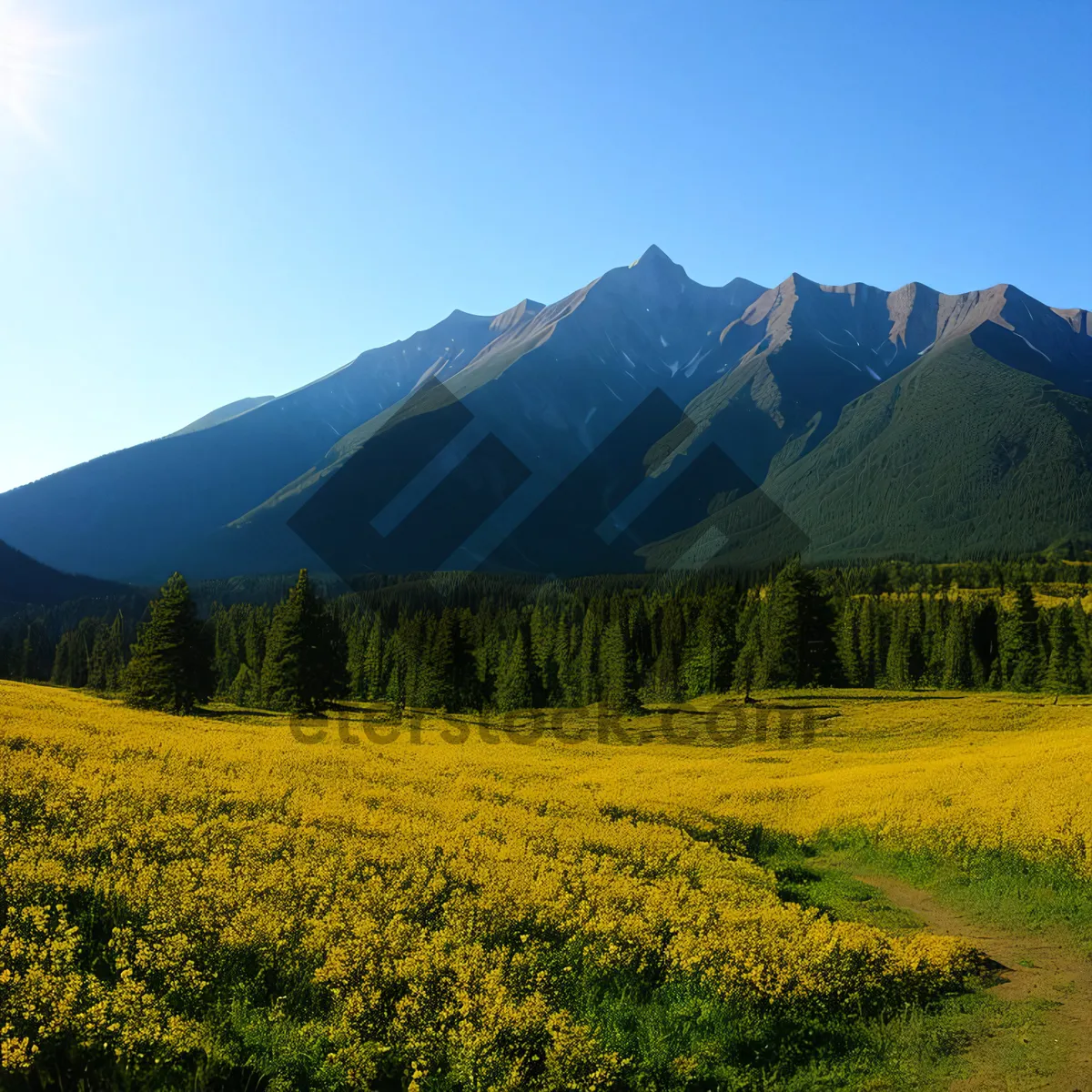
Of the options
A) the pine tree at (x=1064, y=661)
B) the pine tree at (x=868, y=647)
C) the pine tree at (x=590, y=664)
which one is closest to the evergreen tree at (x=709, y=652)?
the pine tree at (x=590, y=664)

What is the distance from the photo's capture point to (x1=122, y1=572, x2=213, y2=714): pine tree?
54500mm

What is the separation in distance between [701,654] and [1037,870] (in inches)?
2978

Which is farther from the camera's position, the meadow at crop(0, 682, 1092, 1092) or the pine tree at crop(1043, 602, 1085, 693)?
the pine tree at crop(1043, 602, 1085, 693)

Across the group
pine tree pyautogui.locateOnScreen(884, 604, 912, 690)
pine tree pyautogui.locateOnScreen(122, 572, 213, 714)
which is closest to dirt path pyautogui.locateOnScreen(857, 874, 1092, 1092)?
pine tree pyautogui.locateOnScreen(122, 572, 213, 714)

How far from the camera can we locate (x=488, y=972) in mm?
10523

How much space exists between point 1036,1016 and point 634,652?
90.2 meters

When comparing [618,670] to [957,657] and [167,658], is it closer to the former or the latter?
[167,658]

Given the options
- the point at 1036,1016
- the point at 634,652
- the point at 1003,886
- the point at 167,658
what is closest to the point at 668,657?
the point at 634,652

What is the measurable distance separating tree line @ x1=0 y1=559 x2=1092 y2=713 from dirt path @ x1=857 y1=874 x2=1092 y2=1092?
54273mm

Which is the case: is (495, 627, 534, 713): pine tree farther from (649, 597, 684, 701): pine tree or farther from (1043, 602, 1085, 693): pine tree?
(1043, 602, 1085, 693): pine tree

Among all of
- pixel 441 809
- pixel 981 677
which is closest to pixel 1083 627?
pixel 981 677

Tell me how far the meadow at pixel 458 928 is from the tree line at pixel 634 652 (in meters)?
41.2

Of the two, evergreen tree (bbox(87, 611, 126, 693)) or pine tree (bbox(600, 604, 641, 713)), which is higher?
pine tree (bbox(600, 604, 641, 713))

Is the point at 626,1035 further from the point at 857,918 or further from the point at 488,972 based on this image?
→ the point at 857,918
